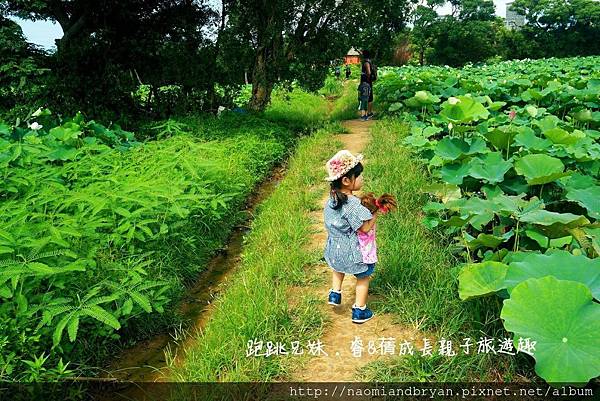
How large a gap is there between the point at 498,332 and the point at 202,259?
254 centimetres

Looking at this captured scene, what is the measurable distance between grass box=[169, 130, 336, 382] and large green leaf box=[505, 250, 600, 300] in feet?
3.81

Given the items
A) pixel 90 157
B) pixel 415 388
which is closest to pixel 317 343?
pixel 415 388

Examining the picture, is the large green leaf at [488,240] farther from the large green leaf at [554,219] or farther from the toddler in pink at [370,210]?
the toddler in pink at [370,210]

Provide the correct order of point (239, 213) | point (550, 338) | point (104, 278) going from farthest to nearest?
point (239, 213)
point (104, 278)
point (550, 338)

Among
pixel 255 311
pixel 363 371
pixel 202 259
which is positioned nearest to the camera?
pixel 363 371

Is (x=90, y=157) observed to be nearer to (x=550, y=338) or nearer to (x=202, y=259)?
(x=202, y=259)

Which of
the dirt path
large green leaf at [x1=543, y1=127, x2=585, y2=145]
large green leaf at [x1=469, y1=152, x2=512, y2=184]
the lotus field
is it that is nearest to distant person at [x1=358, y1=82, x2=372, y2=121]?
the lotus field

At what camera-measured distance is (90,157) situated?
5031 millimetres

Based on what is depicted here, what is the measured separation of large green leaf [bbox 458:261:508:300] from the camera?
248 cm

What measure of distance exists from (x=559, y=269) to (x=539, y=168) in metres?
1.27

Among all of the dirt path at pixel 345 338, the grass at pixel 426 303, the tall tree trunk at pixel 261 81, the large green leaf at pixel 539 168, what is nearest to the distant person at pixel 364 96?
the tall tree trunk at pixel 261 81

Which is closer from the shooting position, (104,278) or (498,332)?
(498,332)

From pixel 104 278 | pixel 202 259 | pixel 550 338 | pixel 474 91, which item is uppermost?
pixel 474 91

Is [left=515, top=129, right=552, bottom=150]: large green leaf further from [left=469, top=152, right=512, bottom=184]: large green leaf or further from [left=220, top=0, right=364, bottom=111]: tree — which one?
[left=220, top=0, right=364, bottom=111]: tree
